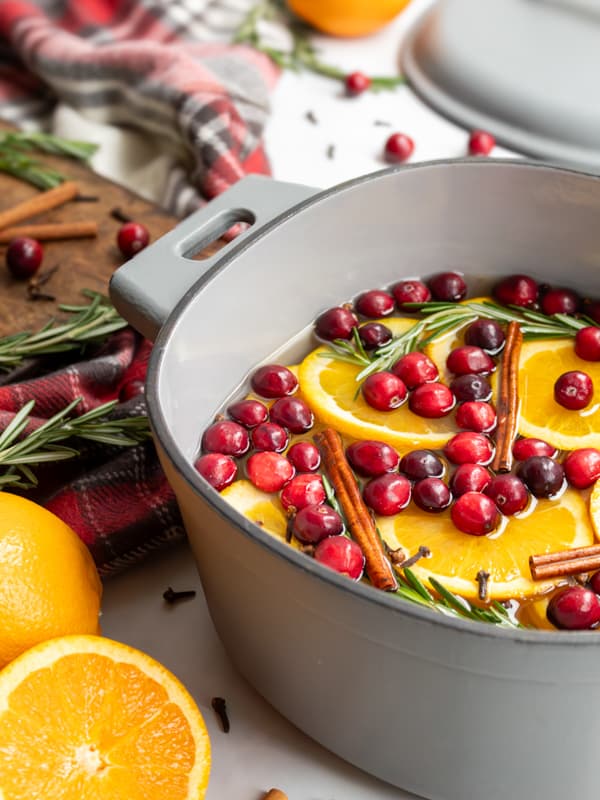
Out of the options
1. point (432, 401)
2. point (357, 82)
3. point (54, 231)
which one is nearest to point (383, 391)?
point (432, 401)

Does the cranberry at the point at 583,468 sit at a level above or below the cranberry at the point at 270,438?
above

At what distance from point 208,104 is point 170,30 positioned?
51cm

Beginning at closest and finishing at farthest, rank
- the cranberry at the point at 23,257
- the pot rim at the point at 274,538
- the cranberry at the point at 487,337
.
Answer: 1. the pot rim at the point at 274,538
2. the cranberry at the point at 487,337
3. the cranberry at the point at 23,257

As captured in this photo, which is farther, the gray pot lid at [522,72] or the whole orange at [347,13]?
the whole orange at [347,13]

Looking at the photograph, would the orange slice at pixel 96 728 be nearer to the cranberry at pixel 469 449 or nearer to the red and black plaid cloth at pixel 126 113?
the red and black plaid cloth at pixel 126 113

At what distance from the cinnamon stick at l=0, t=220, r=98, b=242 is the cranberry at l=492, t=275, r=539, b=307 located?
29.8 inches

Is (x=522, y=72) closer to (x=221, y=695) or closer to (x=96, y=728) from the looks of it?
(x=221, y=695)

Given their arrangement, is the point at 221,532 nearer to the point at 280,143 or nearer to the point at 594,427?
the point at 594,427

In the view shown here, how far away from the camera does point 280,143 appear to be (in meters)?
2.30

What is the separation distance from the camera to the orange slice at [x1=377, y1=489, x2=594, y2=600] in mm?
1161

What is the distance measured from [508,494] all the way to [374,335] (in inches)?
14.2

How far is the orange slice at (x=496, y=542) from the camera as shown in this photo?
1161 mm

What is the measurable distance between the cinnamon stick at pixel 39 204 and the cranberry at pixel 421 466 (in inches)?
38.3

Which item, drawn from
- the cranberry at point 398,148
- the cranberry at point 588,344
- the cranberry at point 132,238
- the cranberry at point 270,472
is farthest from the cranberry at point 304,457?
the cranberry at point 398,148
